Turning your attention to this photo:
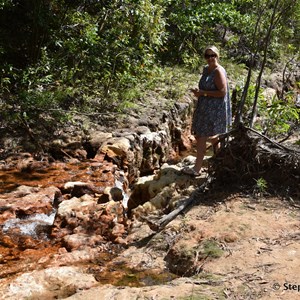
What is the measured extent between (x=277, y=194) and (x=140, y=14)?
19.7 ft

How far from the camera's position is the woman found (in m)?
5.23

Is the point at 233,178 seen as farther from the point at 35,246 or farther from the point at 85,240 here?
the point at 35,246

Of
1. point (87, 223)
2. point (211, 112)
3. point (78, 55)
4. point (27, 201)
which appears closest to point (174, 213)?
point (87, 223)

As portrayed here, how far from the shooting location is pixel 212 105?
543 centimetres

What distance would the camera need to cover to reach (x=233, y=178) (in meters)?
4.98

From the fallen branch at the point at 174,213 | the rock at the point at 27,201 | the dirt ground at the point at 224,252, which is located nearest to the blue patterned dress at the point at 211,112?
the fallen branch at the point at 174,213

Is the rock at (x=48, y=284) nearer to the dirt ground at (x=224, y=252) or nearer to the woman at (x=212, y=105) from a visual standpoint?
the dirt ground at (x=224, y=252)

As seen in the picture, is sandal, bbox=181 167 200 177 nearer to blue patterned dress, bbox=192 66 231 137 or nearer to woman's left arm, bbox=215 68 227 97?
blue patterned dress, bbox=192 66 231 137

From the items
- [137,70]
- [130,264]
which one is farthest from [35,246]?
[137,70]

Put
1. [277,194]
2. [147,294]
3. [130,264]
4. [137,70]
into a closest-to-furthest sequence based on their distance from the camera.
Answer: [147,294], [130,264], [277,194], [137,70]

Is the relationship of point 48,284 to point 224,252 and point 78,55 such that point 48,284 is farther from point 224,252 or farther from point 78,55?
point 78,55

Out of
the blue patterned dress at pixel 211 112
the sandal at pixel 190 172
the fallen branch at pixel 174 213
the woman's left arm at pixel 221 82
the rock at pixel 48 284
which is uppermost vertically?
the woman's left arm at pixel 221 82

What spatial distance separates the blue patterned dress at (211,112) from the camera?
17.7 feet

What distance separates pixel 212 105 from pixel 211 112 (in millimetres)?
90
